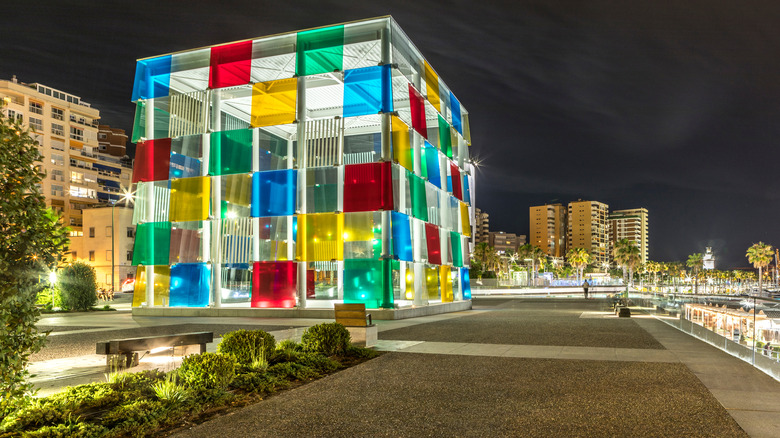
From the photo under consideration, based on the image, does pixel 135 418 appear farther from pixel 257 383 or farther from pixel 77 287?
pixel 77 287

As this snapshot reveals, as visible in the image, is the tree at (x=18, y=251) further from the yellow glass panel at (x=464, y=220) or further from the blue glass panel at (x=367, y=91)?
the yellow glass panel at (x=464, y=220)

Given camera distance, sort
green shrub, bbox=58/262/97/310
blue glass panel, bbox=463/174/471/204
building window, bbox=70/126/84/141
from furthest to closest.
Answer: building window, bbox=70/126/84/141 → blue glass panel, bbox=463/174/471/204 → green shrub, bbox=58/262/97/310

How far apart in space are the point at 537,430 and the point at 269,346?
6112 millimetres

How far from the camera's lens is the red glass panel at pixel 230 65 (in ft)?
94.7

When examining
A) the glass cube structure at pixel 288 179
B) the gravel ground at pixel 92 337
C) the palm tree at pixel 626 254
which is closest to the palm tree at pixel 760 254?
the palm tree at pixel 626 254

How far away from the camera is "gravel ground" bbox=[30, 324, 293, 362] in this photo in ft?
46.1

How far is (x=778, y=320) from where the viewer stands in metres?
11.7

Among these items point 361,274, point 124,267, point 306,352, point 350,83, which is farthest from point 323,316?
point 124,267

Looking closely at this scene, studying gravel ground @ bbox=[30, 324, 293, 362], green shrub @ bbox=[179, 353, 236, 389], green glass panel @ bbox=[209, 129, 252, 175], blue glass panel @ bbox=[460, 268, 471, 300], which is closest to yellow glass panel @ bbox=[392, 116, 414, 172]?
green glass panel @ bbox=[209, 129, 252, 175]

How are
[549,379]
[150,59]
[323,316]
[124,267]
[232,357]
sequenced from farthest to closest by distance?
[124,267] → [150,59] → [323,316] → [549,379] → [232,357]

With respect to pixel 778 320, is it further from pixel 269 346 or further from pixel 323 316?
pixel 323 316

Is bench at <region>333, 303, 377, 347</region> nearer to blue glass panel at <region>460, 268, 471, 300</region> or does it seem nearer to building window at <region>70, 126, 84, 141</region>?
blue glass panel at <region>460, 268, 471, 300</region>

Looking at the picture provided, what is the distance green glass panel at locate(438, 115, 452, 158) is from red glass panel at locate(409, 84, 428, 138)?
12.8 feet

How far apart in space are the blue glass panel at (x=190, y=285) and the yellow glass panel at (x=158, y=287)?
0.43 meters
